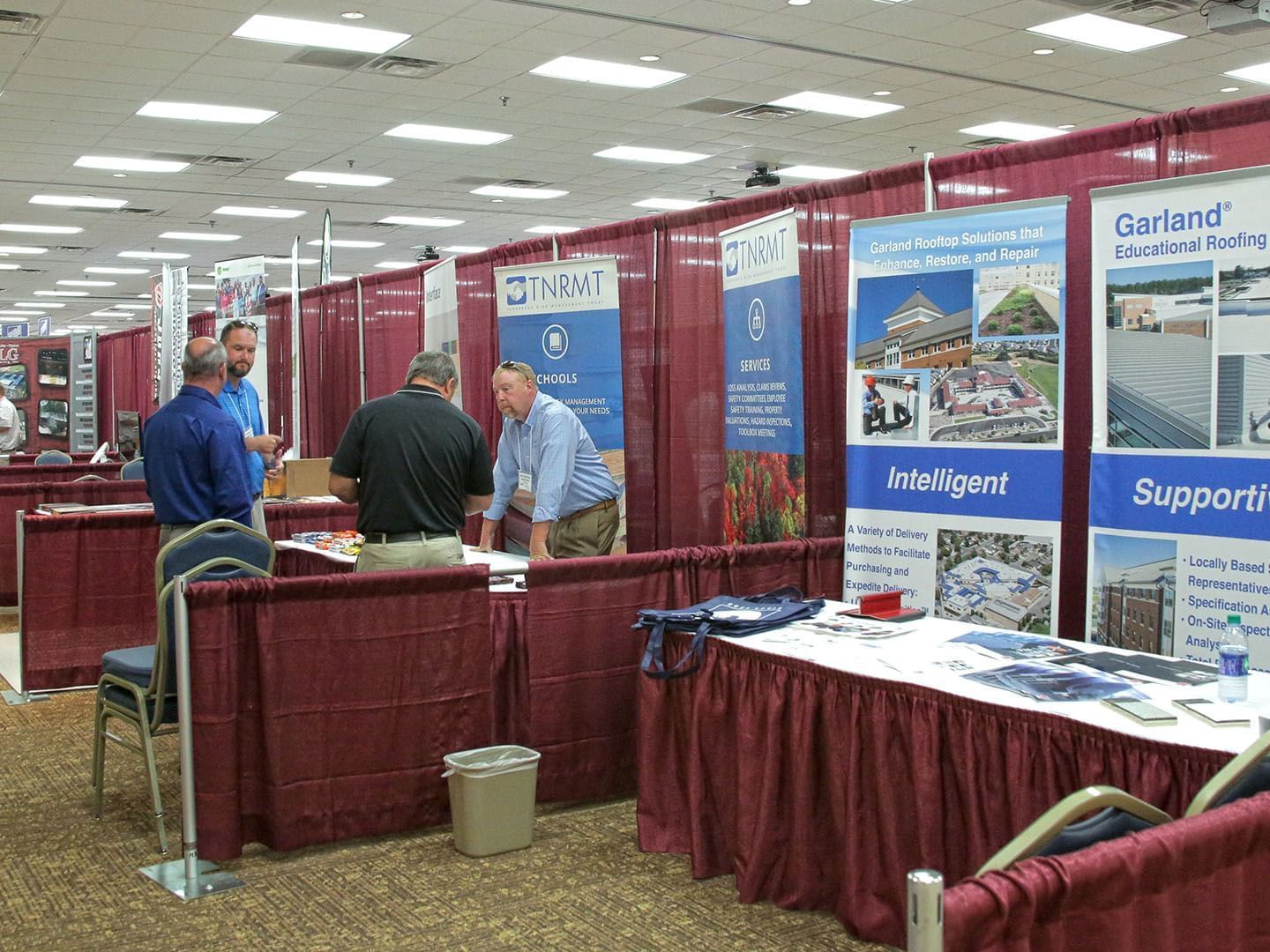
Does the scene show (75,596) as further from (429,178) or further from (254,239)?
(254,239)

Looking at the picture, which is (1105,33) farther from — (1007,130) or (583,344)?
(583,344)

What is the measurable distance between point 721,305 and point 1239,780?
154 inches

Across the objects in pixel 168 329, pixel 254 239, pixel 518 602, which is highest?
pixel 254 239

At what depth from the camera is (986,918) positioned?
140 centimetres

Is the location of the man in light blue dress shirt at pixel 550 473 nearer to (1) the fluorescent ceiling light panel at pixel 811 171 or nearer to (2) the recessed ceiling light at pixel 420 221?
(1) the fluorescent ceiling light panel at pixel 811 171

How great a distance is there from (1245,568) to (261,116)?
978 cm

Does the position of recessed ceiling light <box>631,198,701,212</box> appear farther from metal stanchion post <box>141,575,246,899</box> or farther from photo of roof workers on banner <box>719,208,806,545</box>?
metal stanchion post <box>141,575,246,899</box>

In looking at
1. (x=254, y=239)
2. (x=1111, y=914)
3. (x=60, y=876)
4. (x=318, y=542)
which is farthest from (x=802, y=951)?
(x=254, y=239)

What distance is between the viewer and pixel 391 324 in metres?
9.03

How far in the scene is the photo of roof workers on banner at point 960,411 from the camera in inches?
145

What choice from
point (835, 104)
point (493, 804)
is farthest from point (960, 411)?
point (835, 104)

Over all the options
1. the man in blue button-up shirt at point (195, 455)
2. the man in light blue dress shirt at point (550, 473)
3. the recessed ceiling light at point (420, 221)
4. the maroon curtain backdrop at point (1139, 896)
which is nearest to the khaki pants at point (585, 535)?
the man in light blue dress shirt at point (550, 473)

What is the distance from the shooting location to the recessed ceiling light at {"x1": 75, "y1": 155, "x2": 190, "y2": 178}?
12781 millimetres

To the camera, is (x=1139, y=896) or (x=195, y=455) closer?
(x=1139, y=896)
